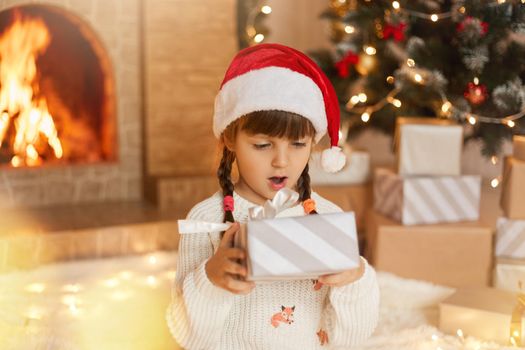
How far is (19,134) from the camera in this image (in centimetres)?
262

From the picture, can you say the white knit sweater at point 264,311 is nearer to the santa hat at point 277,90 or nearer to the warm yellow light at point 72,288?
the santa hat at point 277,90

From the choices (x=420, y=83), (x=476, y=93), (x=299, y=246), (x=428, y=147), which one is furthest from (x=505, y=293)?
(x=299, y=246)

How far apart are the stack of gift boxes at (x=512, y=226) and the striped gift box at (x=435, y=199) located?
136 mm

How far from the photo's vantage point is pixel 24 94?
2.62 meters

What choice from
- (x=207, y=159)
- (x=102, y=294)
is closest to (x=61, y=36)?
(x=207, y=159)

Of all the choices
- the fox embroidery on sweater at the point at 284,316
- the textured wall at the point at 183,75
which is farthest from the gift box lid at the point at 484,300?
the textured wall at the point at 183,75

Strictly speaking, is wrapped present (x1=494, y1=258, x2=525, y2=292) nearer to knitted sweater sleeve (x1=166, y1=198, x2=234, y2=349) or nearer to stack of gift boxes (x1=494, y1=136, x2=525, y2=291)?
stack of gift boxes (x1=494, y1=136, x2=525, y2=291)

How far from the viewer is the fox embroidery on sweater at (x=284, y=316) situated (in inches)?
45.6

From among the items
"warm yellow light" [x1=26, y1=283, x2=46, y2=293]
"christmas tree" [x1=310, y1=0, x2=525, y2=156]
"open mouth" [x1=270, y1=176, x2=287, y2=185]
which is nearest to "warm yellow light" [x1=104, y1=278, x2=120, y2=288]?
"warm yellow light" [x1=26, y1=283, x2=46, y2=293]

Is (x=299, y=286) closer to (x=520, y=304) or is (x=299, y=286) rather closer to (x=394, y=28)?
(x=520, y=304)

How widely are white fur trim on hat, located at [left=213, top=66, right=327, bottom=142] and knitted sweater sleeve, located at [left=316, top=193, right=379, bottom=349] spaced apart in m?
0.28

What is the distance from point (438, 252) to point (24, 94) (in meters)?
1.72

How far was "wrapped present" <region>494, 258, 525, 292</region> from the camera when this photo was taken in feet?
6.32

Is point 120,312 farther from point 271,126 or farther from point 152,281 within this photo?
point 271,126
